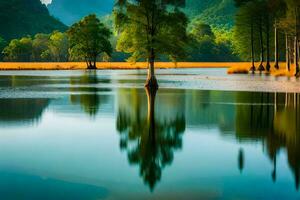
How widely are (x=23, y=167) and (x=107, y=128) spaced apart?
294 inches

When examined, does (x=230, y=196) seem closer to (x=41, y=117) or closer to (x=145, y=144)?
(x=145, y=144)

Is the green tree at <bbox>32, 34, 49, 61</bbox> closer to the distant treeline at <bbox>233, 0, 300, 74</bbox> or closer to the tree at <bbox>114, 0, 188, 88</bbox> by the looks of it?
the distant treeline at <bbox>233, 0, 300, 74</bbox>

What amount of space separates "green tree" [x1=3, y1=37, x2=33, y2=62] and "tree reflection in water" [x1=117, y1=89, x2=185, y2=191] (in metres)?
154

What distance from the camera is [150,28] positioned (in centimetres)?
4944

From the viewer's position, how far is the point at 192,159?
46.8 feet

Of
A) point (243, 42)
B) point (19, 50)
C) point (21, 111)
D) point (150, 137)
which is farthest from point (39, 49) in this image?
point (150, 137)

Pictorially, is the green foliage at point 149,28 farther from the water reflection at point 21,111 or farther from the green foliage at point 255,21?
the green foliage at point 255,21

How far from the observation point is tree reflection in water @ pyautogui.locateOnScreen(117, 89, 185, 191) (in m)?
13.5

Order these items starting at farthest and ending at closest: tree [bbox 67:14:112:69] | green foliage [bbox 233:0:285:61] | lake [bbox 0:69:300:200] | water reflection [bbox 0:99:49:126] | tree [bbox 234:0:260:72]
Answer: tree [bbox 67:14:112:69]
tree [bbox 234:0:260:72]
green foliage [bbox 233:0:285:61]
water reflection [bbox 0:99:49:126]
lake [bbox 0:69:300:200]

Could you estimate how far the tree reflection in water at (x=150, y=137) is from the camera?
13508mm

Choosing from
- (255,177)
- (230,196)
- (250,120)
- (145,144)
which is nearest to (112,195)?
(230,196)

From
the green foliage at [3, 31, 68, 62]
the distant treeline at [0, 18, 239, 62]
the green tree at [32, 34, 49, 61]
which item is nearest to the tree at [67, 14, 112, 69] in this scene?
the distant treeline at [0, 18, 239, 62]

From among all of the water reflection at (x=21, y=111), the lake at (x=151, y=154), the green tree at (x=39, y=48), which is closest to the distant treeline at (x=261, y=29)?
the water reflection at (x=21, y=111)

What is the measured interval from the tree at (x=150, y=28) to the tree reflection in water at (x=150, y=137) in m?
20.4
